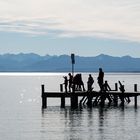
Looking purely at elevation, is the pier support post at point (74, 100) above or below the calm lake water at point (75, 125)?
above

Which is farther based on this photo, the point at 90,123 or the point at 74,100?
the point at 74,100

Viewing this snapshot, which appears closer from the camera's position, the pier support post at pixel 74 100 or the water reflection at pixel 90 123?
the water reflection at pixel 90 123

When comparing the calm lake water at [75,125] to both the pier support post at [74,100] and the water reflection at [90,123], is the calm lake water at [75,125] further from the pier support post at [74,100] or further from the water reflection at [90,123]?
the pier support post at [74,100]

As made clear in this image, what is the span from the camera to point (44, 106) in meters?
63.2

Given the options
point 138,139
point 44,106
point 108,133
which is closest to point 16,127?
point 108,133

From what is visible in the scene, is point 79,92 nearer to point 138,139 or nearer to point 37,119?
point 37,119

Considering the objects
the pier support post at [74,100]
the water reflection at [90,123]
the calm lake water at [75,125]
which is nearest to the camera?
the calm lake water at [75,125]

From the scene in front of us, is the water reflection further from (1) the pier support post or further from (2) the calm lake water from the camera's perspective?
(1) the pier support post

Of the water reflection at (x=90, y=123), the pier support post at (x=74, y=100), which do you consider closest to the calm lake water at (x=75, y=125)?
the water reflection at (x=90, y=123)

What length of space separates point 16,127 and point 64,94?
14.2 meters

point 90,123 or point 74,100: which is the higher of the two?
point 74,100

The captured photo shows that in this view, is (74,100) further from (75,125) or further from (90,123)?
(75,125)

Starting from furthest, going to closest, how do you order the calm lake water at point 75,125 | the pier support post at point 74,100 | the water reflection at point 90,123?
the pier support post at point 74,100 < the water reflection at point 90,123 < the calm lake water at point 75,125

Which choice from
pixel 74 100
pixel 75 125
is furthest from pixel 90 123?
pixel 74 100
